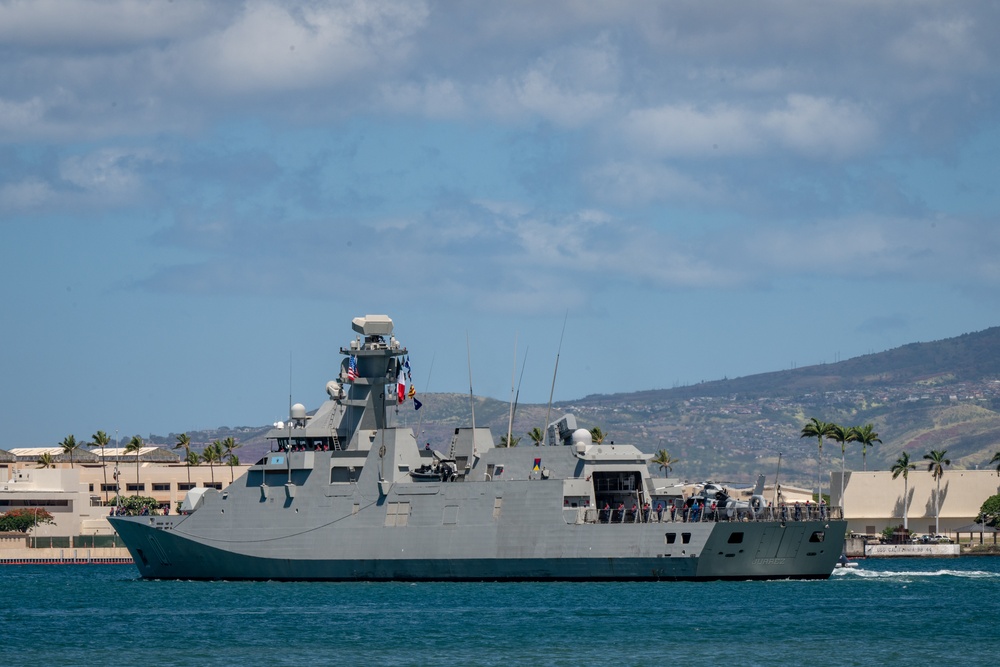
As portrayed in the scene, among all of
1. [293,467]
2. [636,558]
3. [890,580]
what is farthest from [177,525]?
[890,580]

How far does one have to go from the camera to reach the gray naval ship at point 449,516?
44.3 m

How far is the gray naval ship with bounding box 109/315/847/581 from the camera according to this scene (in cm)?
4428

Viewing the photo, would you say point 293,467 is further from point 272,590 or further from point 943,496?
point 943,496

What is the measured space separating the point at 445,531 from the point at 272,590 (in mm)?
5424

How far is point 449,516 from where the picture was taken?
45375mm

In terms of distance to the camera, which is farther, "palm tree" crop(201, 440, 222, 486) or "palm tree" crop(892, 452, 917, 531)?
"palm tree" crop(892, 452, 917, 531)

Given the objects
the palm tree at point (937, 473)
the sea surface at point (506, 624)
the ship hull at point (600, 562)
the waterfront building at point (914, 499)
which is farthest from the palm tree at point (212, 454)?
the ship hull at point (600, 562)

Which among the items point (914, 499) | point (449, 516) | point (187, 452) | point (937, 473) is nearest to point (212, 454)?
point (187, 452)

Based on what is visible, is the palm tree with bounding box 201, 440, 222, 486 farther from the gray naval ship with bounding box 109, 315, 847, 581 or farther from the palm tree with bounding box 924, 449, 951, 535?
the gray naval ship with bounding box 109, 315, 847, 581

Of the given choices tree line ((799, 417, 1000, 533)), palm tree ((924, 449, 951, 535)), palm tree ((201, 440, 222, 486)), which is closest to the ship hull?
tree line ((799, 417, 1000, 533))

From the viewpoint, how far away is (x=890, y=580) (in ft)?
170

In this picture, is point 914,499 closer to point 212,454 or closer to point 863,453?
point 863,453

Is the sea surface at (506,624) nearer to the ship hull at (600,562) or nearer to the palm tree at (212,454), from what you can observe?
the ship hull at (600,562)

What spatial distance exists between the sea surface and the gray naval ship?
65 centimetres
